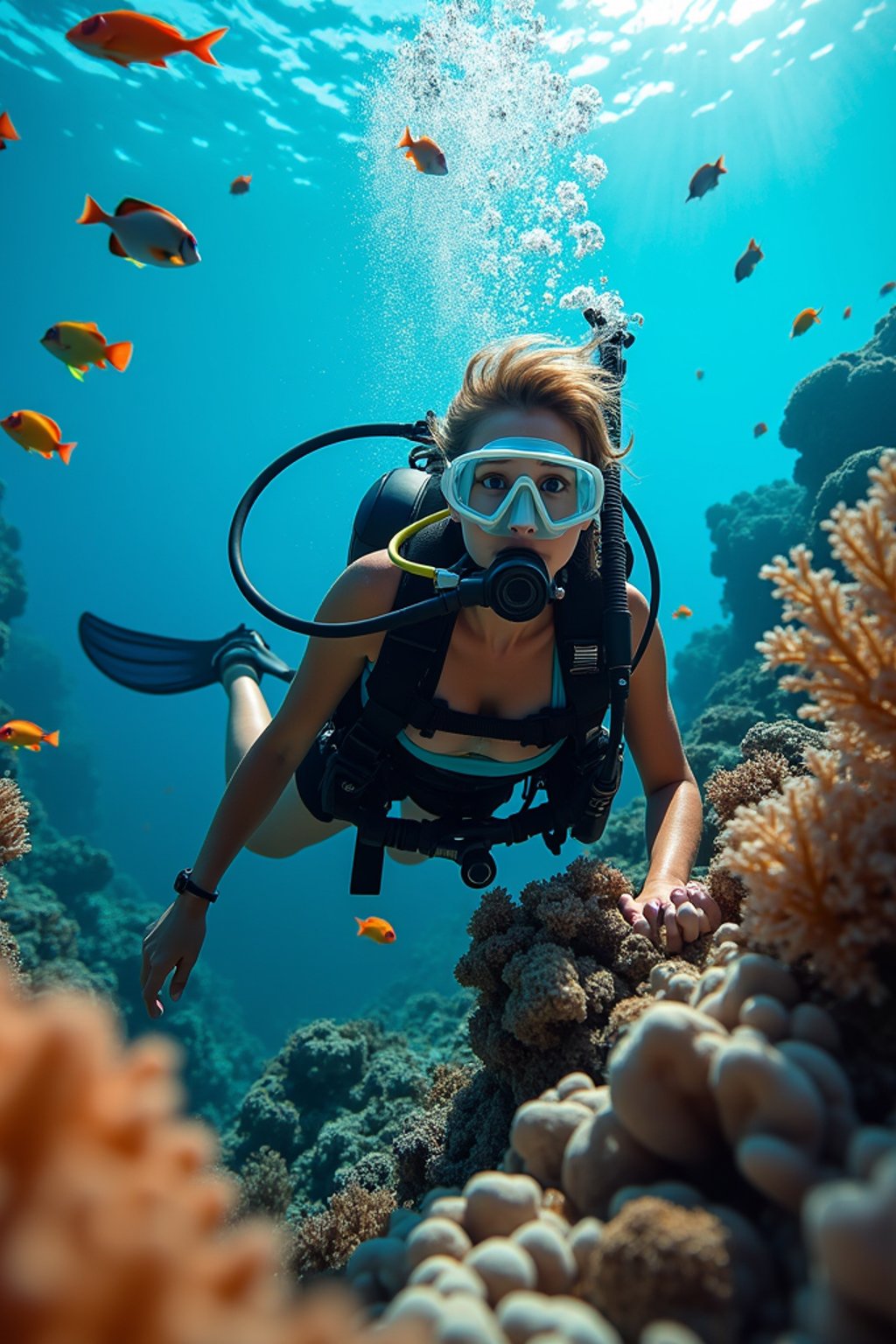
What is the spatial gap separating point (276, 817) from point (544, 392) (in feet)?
11.9

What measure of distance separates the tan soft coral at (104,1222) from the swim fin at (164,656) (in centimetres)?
664

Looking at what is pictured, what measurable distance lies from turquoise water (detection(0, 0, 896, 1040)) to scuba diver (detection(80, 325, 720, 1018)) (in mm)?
1054

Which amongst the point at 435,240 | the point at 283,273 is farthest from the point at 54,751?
the point at 283,273

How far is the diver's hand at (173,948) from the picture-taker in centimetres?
296

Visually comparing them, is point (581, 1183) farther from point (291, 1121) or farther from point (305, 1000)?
point (305, 1000)

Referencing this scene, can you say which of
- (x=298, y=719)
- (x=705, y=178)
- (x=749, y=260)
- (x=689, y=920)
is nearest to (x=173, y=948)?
(x=298, y=719)

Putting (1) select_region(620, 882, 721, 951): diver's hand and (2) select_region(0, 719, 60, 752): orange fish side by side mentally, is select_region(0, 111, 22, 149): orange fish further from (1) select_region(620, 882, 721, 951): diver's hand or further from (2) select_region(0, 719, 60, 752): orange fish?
(1) select_region(620, 882, 721, 951): diver's hand

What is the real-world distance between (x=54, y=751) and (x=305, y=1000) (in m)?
18.2

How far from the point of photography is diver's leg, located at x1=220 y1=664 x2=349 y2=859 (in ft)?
16.9

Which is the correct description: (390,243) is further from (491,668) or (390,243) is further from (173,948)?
(173,948)

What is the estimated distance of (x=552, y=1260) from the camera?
1087mm

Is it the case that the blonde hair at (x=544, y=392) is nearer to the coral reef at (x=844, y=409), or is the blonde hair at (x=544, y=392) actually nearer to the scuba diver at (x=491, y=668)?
the scuba diver at (x=491, y=668)

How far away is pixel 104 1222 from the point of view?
1.99ft

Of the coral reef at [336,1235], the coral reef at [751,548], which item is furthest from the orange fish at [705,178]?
the coral reef at [336,1235]
